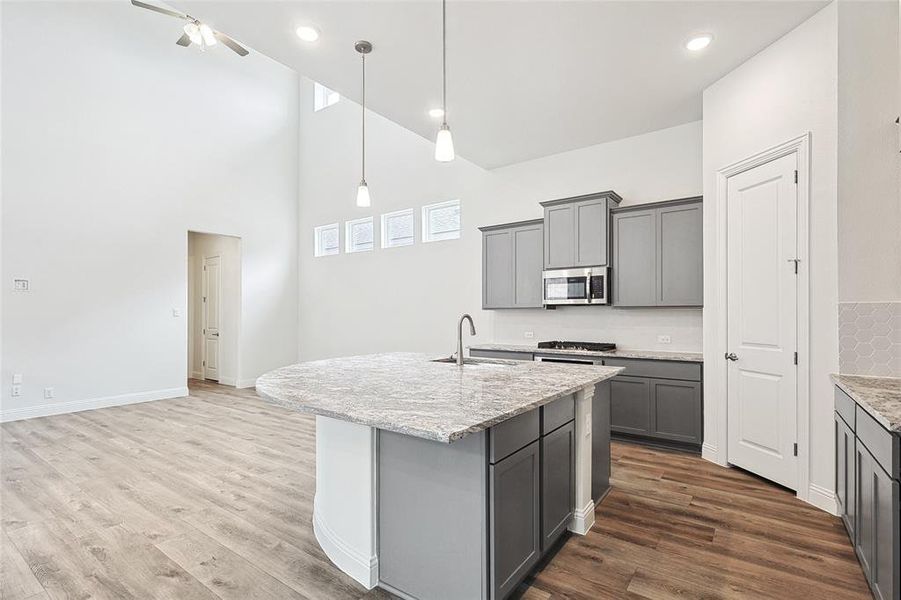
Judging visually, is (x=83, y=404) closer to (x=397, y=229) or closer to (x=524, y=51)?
(x=397, y=229)

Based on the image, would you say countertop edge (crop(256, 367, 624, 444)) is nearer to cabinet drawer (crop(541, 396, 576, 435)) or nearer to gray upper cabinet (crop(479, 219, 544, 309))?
cabinet drawer (crop(541, 396, 576, 435))

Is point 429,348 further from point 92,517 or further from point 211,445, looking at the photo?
point 92,517

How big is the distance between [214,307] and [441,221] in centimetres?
470

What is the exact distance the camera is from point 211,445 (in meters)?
4.18

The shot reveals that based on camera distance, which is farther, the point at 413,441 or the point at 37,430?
the point at 37,430

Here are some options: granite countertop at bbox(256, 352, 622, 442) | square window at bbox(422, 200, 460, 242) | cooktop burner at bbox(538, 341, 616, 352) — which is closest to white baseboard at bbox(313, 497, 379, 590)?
granite countertop at bbox(256, 352, 622, 442)

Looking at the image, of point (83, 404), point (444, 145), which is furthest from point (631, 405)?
point (83, 404)

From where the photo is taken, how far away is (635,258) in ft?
14.5

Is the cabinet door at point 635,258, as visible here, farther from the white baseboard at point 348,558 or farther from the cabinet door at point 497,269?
the white baseboard at point 348,558

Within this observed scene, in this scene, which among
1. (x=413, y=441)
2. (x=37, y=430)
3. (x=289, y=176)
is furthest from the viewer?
(x=289, y=176)

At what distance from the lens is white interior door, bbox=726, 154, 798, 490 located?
300 cm

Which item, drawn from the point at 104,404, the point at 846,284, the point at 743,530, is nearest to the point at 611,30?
the point at 846,284

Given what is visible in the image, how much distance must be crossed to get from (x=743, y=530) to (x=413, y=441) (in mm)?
2081

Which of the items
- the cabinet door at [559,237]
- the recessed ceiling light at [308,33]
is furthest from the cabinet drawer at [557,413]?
the recessed ceiling light at [308,33]
